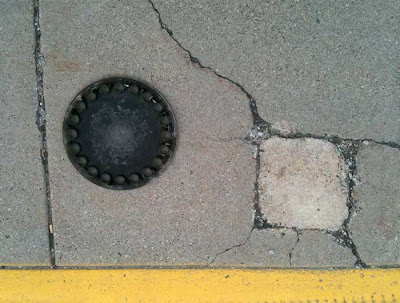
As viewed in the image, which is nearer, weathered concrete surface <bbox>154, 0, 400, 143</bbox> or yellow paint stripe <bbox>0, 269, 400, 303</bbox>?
weathered concrete surface <bbox>154, 0, 400, 143</bbox>

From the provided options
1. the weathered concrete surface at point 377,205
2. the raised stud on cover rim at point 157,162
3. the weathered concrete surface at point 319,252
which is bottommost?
the weathered concrete surface at point 319,252

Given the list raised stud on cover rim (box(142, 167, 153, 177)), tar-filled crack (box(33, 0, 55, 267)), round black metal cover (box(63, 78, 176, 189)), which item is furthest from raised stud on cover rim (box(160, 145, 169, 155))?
tar-filled crack (box(33, 0, 55, 267))

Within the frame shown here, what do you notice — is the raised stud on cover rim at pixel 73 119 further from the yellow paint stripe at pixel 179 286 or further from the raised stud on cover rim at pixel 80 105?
the yellow paint stripe at pixel 179 286

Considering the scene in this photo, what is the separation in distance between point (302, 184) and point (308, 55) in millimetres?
819

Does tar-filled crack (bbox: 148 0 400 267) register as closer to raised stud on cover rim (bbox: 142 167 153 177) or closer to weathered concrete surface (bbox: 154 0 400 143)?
weathered concrete surface (bbox: 154 0 400 143)

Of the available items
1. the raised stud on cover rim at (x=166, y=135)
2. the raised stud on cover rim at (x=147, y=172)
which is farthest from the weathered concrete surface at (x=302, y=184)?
the raised stud on cover rim at (x=147, y=172)

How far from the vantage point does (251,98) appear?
2322mm

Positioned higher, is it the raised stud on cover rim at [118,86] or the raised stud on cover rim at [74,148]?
the raised stud on cover rim at [118,86]

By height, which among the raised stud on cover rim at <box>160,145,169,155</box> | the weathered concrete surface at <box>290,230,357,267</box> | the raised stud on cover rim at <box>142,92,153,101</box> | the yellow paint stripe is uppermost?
the raised stud on cover rim at <box>142,92,153,101</box>

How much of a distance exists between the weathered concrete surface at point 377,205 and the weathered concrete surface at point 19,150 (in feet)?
6.72

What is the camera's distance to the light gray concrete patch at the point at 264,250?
2379 mm

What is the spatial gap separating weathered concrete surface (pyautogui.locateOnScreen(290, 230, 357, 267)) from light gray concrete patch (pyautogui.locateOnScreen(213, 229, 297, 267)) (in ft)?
0.19

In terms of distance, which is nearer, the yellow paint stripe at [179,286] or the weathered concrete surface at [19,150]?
the weathered concrete surface at [19,150]

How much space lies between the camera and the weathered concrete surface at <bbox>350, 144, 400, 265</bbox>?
236cm
